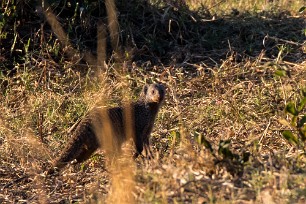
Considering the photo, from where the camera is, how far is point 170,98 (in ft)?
20.8

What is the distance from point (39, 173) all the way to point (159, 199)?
155 cm

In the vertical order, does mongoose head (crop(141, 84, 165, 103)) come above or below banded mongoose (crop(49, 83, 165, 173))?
→ above

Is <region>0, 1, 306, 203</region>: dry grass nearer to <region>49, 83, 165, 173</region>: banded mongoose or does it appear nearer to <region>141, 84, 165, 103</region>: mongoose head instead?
<region>49, 83, 165, 173</region>: banded mongoose

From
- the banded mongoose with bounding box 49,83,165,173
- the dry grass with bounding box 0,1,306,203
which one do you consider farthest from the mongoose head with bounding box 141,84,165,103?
the dry grass with bounding box 0,1,306,203

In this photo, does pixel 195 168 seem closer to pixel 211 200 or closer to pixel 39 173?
pixel 211 200

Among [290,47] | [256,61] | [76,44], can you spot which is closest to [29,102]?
[76,44]

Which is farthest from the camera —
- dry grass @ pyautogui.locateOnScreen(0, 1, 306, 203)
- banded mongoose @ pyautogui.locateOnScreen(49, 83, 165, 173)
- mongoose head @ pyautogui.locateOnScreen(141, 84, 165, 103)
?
mongoose head @ pyautogui.locateOnScreen(141, 84, 165, 103)

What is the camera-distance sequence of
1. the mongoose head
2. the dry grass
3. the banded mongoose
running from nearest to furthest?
1. the dry grass
2. the banded mongoose
3. the mongoose head

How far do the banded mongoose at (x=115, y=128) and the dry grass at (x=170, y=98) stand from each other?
0.34 feet

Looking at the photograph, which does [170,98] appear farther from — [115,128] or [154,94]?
[115,128]

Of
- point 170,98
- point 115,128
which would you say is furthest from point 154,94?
point 170,98

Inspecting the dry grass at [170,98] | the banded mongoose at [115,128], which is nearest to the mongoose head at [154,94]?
the banded mongoose at [115,128]

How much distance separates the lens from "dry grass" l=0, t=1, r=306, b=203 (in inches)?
152

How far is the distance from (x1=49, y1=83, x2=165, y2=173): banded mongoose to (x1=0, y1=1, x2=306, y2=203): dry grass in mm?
104
